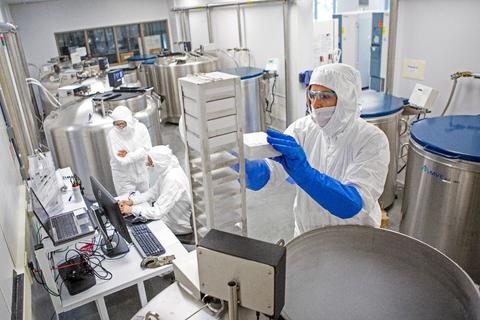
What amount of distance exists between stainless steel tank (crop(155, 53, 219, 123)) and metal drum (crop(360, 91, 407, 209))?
3272 mm

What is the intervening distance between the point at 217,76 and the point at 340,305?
0.59 meters

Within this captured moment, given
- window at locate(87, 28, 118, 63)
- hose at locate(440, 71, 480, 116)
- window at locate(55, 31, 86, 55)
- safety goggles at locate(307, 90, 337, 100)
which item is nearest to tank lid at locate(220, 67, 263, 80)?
hose at locate(440, 71, 480, 116)

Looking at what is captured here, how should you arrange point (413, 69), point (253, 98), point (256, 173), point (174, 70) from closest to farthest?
point (256, 173), point (413, 69), point (253, 98), point (174, 70)

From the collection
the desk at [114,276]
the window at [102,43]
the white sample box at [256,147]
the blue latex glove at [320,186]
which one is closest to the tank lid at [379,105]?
the blue latex glove at [320,186]

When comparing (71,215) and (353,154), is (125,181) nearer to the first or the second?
(71,215)

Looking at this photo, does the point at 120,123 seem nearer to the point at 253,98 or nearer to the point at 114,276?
the point at 114,276

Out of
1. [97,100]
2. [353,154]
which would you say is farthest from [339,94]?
[97,100]

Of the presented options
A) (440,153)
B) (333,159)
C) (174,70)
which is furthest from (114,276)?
(174,70)

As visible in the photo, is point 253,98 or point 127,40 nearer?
point 253,98

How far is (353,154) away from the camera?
4.61ft

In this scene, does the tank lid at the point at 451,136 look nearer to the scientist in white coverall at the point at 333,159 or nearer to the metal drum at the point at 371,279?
the scientist in white coverall at the point at 333,159

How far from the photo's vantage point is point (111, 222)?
6.56ft

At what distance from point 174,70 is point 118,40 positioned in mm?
3075

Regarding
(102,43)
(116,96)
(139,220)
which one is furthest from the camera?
(102,43)
